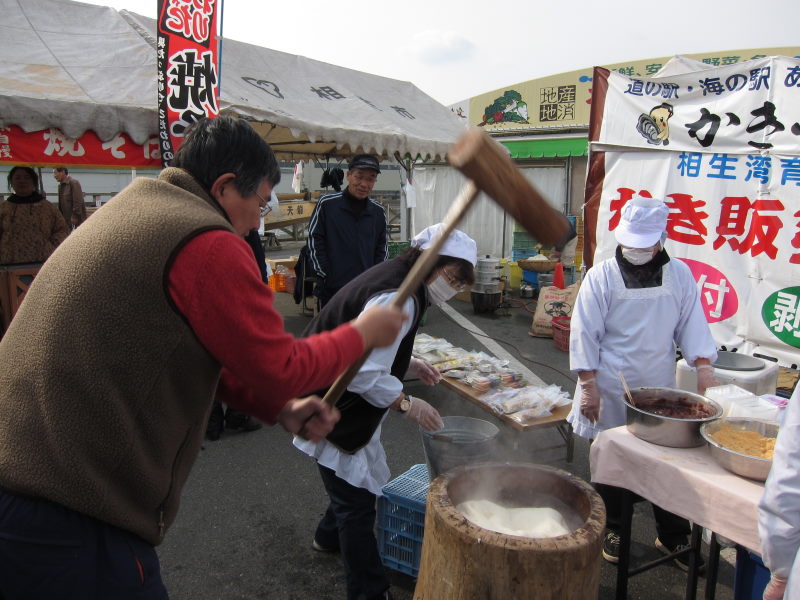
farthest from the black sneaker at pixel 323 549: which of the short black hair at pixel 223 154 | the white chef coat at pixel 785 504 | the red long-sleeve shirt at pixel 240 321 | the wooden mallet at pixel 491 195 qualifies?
the short black hair at pixel 223 154

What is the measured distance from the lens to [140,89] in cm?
586

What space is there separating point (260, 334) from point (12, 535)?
32.7 inches

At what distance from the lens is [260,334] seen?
1.39m

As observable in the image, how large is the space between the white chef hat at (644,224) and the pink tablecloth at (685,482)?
1146mm

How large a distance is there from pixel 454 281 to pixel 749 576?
1.94 m

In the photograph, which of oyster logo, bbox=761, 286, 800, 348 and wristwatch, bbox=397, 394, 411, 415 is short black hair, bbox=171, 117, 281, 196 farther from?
oyster logo, bbox=761, 286, 800, 348

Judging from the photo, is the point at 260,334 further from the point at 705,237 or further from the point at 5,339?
the point at 705,237

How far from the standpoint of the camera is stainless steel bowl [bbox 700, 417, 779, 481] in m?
2.24

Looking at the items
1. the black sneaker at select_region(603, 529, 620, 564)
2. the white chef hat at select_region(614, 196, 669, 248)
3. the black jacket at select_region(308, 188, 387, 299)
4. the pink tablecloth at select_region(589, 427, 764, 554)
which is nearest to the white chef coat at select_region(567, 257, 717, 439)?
the white chef hat at select_region(614, 196, 669, 248)

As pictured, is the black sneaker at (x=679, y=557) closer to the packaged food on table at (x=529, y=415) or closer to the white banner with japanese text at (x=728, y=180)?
the packaged food on table at (x=529, y=415)

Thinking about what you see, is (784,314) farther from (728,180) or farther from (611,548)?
(611,548)

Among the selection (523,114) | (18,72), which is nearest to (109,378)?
(18,72)

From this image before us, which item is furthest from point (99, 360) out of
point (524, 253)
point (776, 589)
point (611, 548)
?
point (524, 253)

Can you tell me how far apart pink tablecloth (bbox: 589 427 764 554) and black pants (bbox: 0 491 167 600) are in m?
2.18
